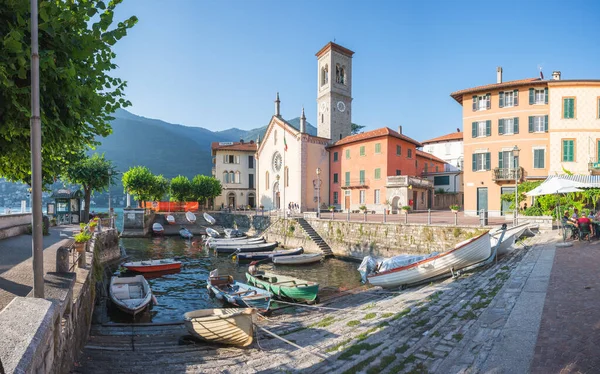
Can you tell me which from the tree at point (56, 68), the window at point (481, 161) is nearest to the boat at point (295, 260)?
the window at point (481, 161)

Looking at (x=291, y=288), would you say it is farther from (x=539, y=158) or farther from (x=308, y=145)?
(x=308, y=145)

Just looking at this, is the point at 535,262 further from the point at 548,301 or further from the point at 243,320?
the point at 243,320

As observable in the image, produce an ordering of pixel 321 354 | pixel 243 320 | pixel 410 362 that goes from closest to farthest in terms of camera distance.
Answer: pixel 410 362 → pixel 321 354 → pixel 243 320

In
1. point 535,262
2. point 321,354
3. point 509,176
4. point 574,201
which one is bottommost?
point 321,354

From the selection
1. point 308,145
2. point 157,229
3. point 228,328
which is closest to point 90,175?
point 157,229

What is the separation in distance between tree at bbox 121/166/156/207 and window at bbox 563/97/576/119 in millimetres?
48115

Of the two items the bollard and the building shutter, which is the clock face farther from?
the bollard

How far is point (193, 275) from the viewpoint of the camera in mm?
21125

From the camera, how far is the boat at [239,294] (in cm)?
1296

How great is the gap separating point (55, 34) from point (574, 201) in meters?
29.7

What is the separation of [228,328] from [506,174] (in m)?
28.1

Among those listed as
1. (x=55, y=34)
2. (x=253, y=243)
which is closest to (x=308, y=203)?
(x=253, y=243)

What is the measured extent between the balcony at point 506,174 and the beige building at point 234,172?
1617 inches

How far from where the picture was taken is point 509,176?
92.8ft
